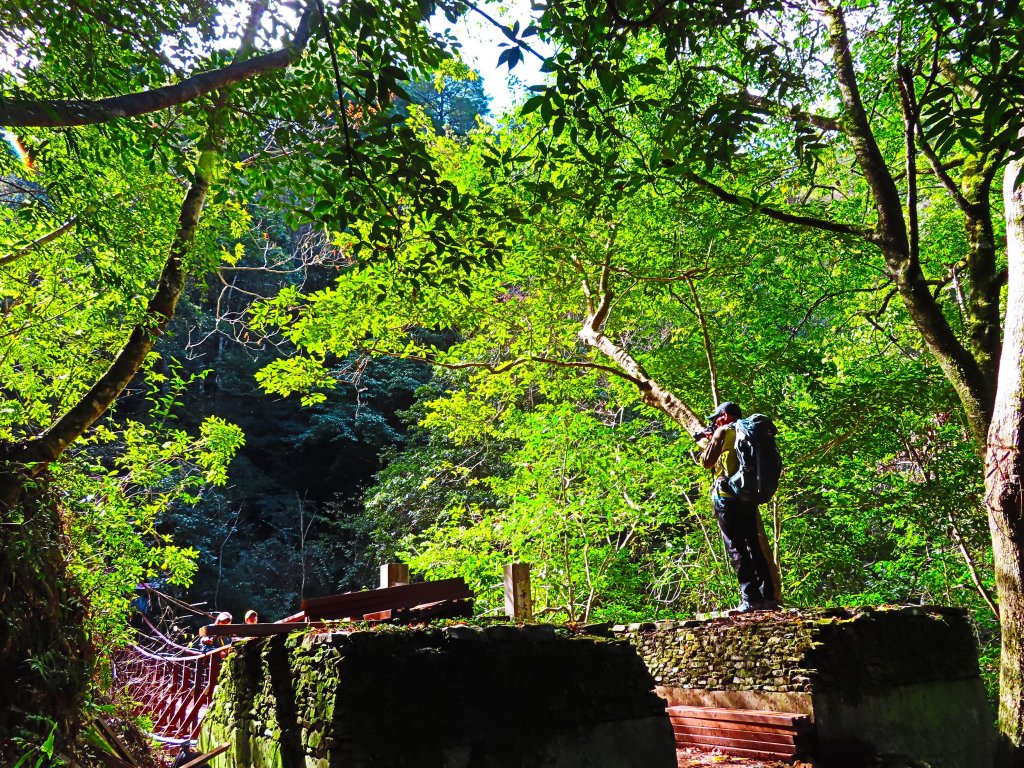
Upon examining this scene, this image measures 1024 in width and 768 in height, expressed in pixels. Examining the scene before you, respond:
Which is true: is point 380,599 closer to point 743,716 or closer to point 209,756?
point 209,756

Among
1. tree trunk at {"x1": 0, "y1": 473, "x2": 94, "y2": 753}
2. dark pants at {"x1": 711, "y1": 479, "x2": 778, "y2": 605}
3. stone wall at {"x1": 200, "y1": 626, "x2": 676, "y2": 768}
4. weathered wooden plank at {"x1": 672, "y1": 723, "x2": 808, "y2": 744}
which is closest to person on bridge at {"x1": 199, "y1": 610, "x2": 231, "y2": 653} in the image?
stone wall at {"x1": 200, "y1": 626, "x2": 676, "y2": 768}

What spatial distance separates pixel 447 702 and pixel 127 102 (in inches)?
140

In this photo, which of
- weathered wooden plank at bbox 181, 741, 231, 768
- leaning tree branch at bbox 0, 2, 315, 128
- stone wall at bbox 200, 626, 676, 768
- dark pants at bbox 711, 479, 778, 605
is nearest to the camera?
leaning tree branch at bbox 0, 2, 315, 128

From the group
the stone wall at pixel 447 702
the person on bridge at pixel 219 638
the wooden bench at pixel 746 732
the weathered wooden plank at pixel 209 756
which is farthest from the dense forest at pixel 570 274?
the stone wall at pixel 447 702

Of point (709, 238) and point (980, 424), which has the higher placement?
point (709, 238)

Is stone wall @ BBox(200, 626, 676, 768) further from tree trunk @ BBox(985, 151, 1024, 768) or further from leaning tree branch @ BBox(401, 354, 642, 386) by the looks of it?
leaning tree branch @ BBox(401, 354, 642, 386)

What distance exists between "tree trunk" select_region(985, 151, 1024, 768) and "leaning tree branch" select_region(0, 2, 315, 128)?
5227 mm

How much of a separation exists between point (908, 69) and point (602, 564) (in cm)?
674

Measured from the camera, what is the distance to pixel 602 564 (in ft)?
32.9

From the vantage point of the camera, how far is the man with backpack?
6.11m

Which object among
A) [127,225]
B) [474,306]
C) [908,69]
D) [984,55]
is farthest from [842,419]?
[127,225]

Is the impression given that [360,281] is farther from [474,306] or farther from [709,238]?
[709,238]

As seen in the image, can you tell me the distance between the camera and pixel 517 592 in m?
6.53

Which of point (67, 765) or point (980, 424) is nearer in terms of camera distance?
point (67, 765)
